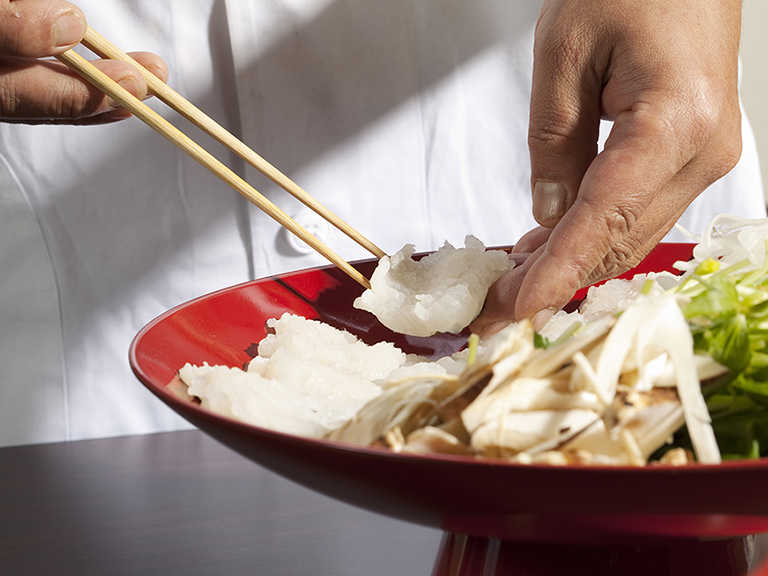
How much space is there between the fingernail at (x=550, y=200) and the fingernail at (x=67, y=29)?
37 cm

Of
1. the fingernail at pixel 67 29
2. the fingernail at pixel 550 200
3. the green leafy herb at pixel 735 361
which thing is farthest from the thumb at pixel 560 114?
the fingernail at pixel 67 29

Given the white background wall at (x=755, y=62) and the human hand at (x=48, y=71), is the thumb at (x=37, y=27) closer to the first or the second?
the human hand at (x=48, y=71)

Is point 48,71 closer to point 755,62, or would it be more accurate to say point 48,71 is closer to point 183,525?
point 183,525

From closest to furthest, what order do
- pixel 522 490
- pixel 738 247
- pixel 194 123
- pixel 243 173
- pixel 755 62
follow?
pixel 522 490
pixel 738 247
pixel 194 123
pixel 243 173
pixel 755 62

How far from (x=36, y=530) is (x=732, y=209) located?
87 centimetres

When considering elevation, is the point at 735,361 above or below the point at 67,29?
below

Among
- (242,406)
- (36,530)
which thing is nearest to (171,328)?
(242,406)

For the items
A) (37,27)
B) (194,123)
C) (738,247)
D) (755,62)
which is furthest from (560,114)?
(755,62)

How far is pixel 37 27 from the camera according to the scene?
0.52 m

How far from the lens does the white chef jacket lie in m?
0.85

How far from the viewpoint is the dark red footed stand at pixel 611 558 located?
306 mm

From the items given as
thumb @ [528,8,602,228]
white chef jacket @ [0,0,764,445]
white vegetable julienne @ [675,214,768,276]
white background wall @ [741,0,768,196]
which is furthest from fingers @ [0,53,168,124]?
white background wall @ [741,0,768,196]

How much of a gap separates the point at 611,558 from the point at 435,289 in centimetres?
32

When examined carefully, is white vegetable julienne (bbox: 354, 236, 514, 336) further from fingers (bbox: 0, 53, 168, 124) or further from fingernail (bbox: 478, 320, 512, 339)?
fingers (bbox: 0, 53, 168, 124)
